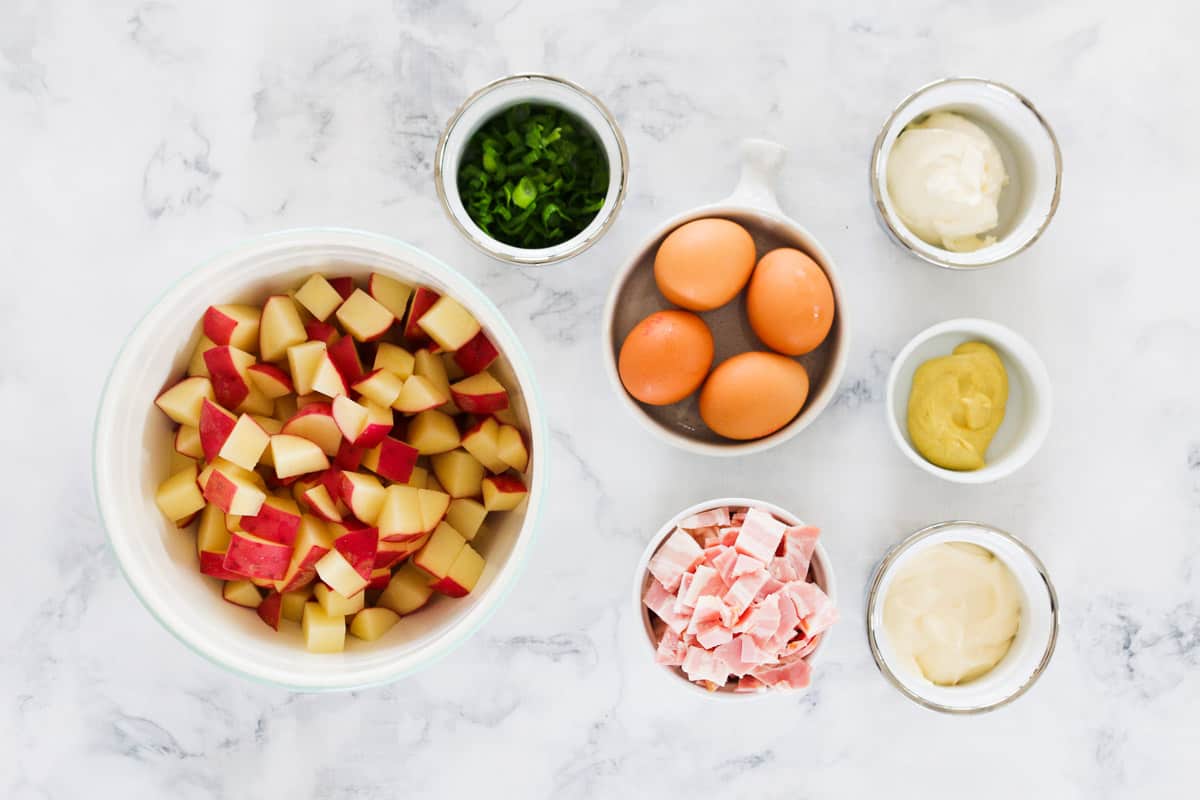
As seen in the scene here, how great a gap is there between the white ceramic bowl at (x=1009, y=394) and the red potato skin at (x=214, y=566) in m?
0.77

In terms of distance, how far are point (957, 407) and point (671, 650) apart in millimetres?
447

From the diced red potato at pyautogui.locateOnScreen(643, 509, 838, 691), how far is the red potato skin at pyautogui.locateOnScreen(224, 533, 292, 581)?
403 mm

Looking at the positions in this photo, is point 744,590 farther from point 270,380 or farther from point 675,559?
point 270,380

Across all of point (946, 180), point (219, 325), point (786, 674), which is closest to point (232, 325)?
point (219, 325)

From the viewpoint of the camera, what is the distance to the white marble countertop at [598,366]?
1.15 meters

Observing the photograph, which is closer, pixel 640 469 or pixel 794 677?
pixel 794 677

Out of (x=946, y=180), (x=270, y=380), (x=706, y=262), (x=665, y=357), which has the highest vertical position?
(x=946, y=180)

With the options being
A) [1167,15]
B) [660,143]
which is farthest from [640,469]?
[1167,15]

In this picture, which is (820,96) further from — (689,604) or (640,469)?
(689,604)

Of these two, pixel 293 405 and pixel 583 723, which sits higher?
pixel 293 405

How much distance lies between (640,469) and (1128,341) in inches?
25.9

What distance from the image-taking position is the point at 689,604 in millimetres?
1015

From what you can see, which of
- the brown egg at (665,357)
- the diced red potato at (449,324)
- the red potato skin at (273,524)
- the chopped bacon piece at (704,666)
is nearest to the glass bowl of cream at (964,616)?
the chopped bacon piece at (704,666)

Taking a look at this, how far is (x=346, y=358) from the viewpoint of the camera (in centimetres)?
100
